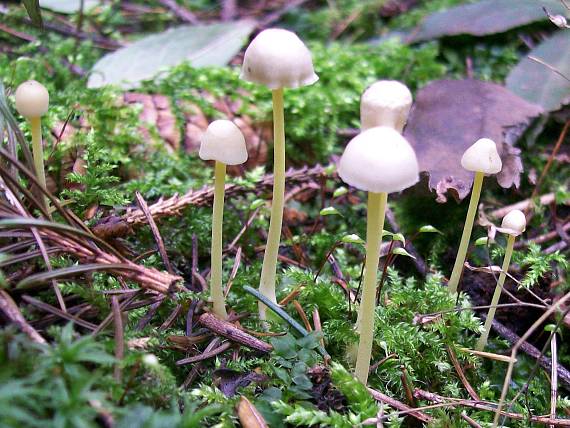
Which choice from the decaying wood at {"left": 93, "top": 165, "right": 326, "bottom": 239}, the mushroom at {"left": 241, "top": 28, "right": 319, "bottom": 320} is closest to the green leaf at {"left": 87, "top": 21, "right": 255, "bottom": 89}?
the decaying wood at {"left": 93, "top": 165, "right": 326, "bottom": 239}

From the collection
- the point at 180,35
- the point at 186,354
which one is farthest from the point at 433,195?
the point at 180,35

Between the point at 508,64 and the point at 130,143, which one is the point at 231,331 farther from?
the point at 508,64

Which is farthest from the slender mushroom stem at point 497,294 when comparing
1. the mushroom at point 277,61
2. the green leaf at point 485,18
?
the green leaf at point 485,18

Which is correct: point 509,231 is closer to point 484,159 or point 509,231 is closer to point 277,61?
point 484,159

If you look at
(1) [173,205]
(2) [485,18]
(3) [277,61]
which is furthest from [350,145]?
(2) [485,18]

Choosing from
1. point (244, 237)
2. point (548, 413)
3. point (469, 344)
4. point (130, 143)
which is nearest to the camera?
point (548, 413)

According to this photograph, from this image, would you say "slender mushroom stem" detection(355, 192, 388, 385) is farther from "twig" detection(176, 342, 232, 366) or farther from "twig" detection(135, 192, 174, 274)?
"twig" detection(135, 192, 174, 274)
